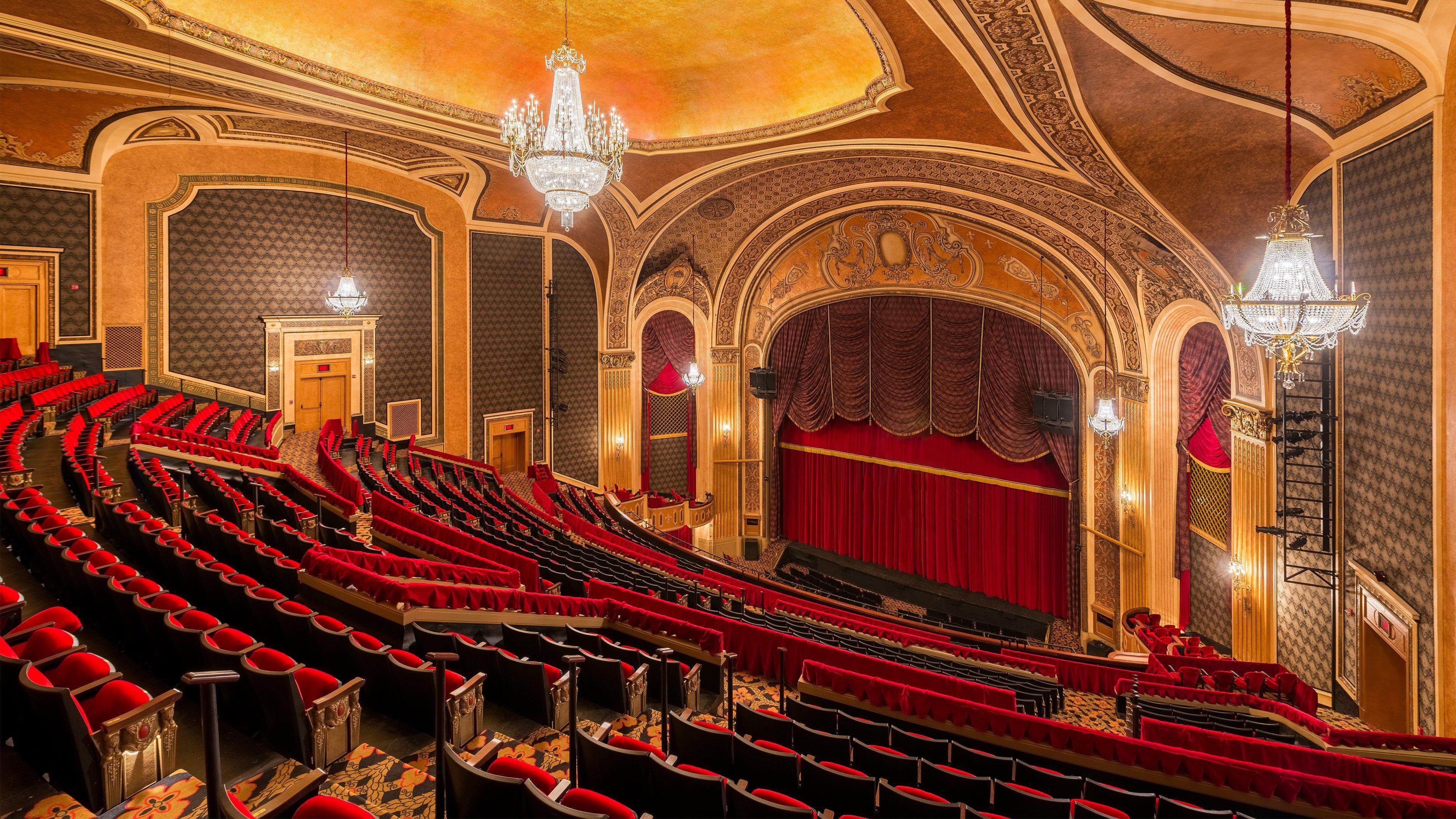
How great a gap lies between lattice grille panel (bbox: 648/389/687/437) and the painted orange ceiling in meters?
6.32

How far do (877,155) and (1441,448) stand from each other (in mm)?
6582

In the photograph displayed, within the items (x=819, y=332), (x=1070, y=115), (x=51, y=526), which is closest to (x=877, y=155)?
(x=1070, y=115)

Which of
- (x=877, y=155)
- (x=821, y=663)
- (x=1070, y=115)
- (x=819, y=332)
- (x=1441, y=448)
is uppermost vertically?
(x=877, y=155)

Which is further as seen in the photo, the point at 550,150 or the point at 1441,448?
the point at 550,150

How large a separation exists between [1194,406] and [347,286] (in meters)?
11.7

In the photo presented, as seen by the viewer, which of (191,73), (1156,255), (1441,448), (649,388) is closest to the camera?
(1441,448)

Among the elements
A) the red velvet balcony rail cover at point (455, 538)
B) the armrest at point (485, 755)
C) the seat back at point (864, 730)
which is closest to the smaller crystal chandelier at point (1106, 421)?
the seat back at point (864, 730)

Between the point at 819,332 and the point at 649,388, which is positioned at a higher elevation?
the point at 819,332

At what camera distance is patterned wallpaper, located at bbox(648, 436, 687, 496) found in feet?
53.2

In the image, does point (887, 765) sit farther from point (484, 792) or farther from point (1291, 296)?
point (1291, 296)

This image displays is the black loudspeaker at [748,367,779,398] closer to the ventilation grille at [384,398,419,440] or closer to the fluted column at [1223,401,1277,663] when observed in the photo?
the ventilation grille at [384,398,419,440]

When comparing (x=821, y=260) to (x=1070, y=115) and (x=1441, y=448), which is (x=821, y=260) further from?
(x=1441, y=448)

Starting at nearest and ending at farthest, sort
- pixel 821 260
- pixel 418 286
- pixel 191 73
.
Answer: pixel 191 73 → pixel 418 286 → pixel 821 260

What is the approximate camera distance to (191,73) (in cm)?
744
